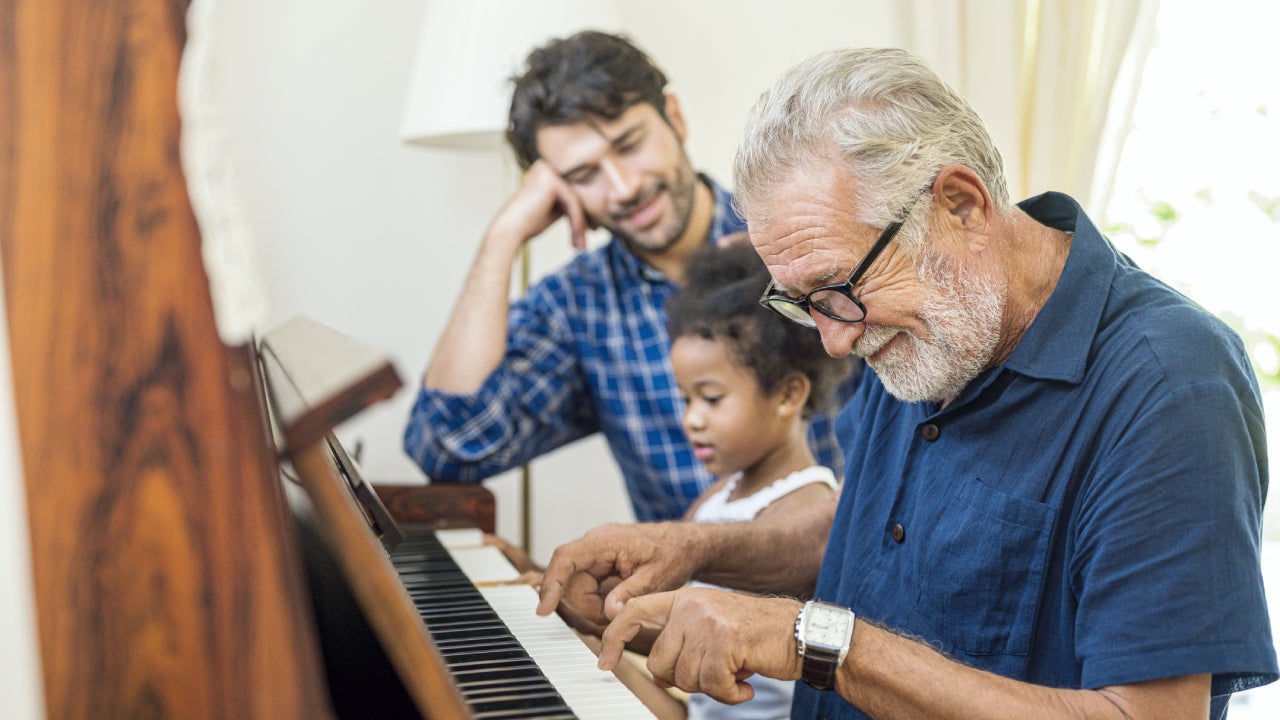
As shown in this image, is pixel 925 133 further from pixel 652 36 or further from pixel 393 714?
pixel 652 36

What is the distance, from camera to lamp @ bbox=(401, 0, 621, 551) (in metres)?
2.59

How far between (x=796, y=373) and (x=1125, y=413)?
0.92 m

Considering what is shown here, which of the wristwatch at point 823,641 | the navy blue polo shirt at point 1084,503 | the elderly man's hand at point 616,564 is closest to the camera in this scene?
the navy blue polo shirt at point 1084,503

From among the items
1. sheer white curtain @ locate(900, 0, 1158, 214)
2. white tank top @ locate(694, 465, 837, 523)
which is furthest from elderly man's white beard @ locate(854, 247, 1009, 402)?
sheer white curtain @ locate(900, 0, 1158, 214)

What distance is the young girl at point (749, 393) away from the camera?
189 cm

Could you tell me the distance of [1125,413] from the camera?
106cm

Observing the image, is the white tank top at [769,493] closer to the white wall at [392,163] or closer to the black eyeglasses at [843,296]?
the black eyeglasses at [843,296]

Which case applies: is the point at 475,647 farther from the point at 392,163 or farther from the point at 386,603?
the point at 392,163

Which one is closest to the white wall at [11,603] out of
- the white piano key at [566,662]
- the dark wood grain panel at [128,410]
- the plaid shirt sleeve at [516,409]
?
the dark wood grain panel at [128,410]

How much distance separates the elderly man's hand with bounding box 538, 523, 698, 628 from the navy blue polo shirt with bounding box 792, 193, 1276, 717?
0.21 meters

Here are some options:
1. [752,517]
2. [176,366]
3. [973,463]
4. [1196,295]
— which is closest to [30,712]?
[176,366]

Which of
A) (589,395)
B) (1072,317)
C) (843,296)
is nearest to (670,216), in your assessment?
(589,395)

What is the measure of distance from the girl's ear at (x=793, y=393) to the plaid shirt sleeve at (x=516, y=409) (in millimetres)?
655

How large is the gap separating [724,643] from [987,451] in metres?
0.37
